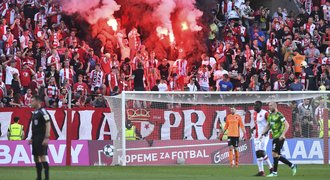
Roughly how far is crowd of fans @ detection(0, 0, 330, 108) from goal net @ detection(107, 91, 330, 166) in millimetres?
1476

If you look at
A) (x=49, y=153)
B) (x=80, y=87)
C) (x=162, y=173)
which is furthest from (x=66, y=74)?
(x=162, y=173)

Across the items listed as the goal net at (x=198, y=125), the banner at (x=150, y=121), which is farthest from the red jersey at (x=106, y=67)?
the banner at (x=150, y=121)

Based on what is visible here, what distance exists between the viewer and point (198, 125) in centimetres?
3338

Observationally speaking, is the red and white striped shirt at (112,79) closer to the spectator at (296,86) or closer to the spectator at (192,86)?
the spectator at (192,86)

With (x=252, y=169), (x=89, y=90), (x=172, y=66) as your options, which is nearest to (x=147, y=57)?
(x=172, y=66)

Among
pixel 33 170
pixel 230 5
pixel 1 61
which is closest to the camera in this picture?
pixel 33 170

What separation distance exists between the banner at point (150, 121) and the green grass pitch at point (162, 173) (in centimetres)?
188

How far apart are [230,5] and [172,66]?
589cm

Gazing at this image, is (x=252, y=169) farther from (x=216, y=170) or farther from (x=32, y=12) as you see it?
(x=32, y=12)

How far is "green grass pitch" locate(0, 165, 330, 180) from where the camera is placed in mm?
25188

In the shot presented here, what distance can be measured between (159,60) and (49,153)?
8102 mm

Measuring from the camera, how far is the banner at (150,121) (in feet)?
107

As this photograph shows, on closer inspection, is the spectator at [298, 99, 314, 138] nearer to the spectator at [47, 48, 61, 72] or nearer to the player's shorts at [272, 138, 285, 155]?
the player's shorts at [272, 138, 285, 155]

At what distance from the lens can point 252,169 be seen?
29953mm
